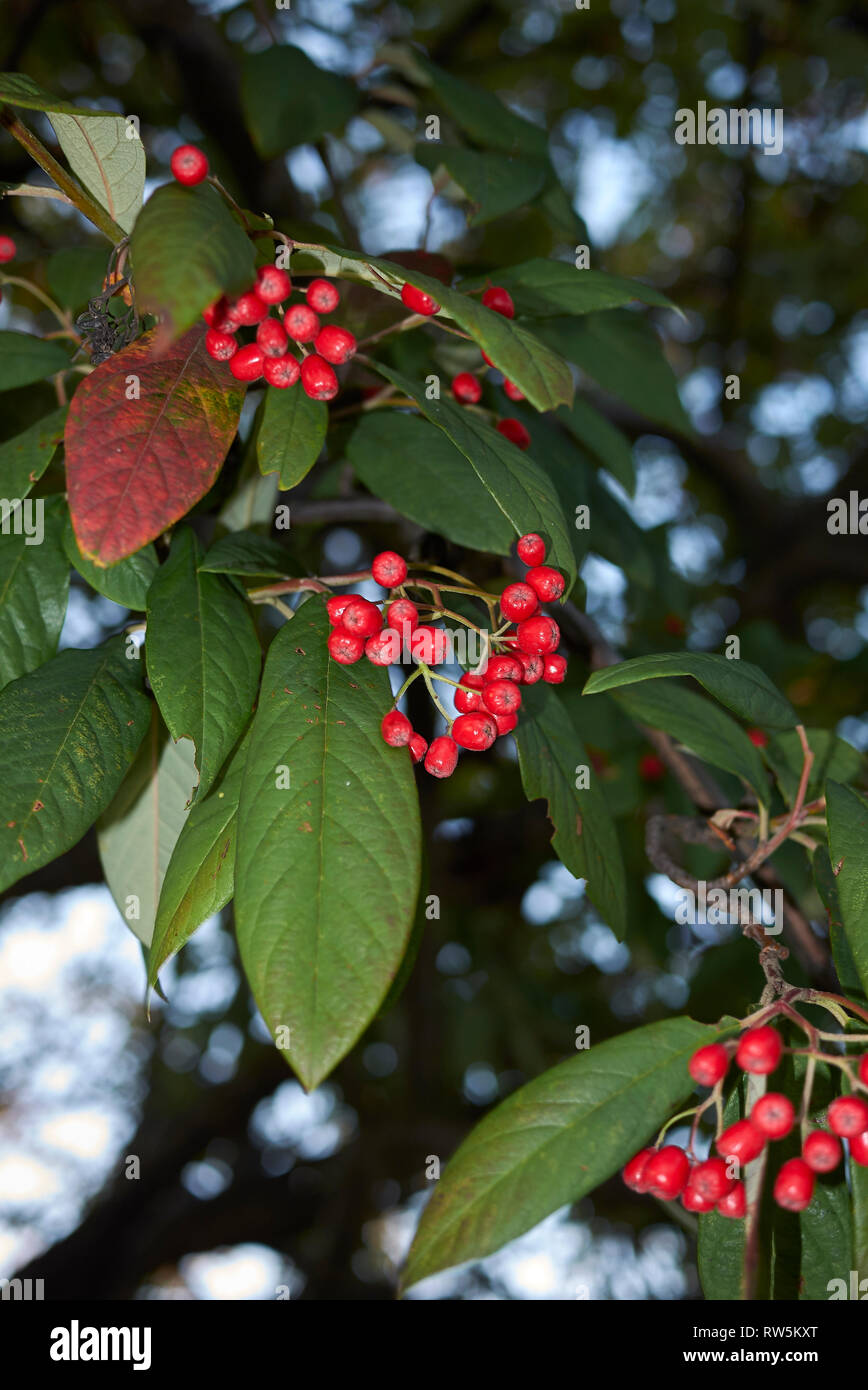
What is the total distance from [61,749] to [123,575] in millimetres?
262

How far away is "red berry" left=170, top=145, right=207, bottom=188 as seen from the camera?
3.08ft

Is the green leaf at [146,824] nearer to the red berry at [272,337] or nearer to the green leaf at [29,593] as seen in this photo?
the green leaf at [29,593]

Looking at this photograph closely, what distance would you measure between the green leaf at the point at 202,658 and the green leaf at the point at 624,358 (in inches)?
43.0

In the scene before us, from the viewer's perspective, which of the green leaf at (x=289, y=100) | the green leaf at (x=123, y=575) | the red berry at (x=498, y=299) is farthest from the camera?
the green leaf at (x=289, y=100)

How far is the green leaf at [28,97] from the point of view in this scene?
96cm

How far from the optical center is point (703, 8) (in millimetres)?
4234

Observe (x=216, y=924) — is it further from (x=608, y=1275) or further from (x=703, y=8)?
(x=703, y=8)

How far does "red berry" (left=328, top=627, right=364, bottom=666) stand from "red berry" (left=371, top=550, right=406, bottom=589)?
94 millimetres

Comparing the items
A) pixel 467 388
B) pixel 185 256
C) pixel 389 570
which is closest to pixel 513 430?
pixel 467 388

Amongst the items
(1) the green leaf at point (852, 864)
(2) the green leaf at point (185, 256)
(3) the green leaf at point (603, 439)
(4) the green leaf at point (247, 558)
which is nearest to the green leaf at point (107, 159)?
(2) the green leaf at point (185, 256)

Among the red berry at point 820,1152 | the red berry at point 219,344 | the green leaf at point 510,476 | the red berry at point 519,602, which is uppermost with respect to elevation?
the red berry at point 219,344

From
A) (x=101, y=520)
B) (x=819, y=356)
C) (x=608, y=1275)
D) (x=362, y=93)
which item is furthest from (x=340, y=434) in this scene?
(x=819, y=356)

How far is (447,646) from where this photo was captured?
1.16 m
